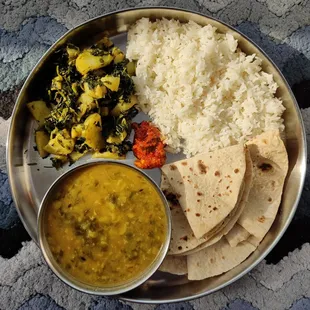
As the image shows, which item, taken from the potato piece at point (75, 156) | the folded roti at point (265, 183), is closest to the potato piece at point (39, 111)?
the potato piece at point (75, 156)

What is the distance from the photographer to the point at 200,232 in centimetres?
263

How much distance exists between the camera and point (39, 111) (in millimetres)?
2871

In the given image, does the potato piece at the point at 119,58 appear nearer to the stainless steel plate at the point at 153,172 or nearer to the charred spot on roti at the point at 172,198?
the stainless steel plate at the point at 153,172

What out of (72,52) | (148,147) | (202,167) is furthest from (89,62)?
(202,167)

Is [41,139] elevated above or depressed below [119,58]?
below

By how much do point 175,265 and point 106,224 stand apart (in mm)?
570

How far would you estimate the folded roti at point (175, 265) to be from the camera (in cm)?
286

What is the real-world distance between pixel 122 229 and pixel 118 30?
4.13 feet

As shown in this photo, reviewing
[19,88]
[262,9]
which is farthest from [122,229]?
[262,9]

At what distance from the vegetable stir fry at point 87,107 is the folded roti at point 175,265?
680mm

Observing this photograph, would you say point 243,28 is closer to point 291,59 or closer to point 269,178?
point 291,59

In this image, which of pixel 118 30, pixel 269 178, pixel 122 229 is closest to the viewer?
pixel 122 229

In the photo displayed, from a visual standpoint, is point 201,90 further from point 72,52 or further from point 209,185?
point 72,52

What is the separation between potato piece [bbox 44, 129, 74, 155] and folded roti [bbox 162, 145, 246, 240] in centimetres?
58
